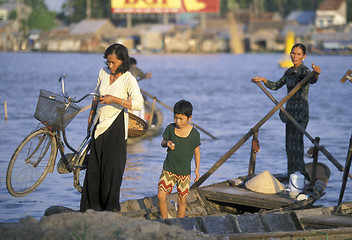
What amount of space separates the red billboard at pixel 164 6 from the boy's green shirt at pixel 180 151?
8799cm

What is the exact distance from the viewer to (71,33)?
10169 centimetres

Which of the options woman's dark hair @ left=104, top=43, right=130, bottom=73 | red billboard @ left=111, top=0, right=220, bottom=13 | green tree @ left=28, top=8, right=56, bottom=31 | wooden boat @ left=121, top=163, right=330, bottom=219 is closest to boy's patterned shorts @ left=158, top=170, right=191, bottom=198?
wooden boat @ left=121, top=163, right=330, bottom=219

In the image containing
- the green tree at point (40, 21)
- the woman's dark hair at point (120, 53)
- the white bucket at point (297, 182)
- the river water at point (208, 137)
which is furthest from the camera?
the green tree at point (40, 21)

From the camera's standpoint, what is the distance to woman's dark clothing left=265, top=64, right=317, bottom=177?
27.0ft

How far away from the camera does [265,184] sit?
7848mm

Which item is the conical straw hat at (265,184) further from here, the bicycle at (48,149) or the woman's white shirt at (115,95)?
the woman's white shirt at (115,95)

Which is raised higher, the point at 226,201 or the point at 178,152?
the point at 178,152

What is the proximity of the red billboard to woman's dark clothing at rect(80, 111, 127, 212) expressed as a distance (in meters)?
88.1

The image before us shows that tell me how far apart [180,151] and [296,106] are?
2.32 metres

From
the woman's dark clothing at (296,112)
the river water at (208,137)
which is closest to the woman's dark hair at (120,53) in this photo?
the woman's dark clothing at (296,112)

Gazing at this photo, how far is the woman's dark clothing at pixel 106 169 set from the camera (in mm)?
6320

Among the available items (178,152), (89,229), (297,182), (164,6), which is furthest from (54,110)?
(164,6)

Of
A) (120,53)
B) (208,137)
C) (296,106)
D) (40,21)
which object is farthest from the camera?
(40,21)

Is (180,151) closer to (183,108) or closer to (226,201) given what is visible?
(183,108)
